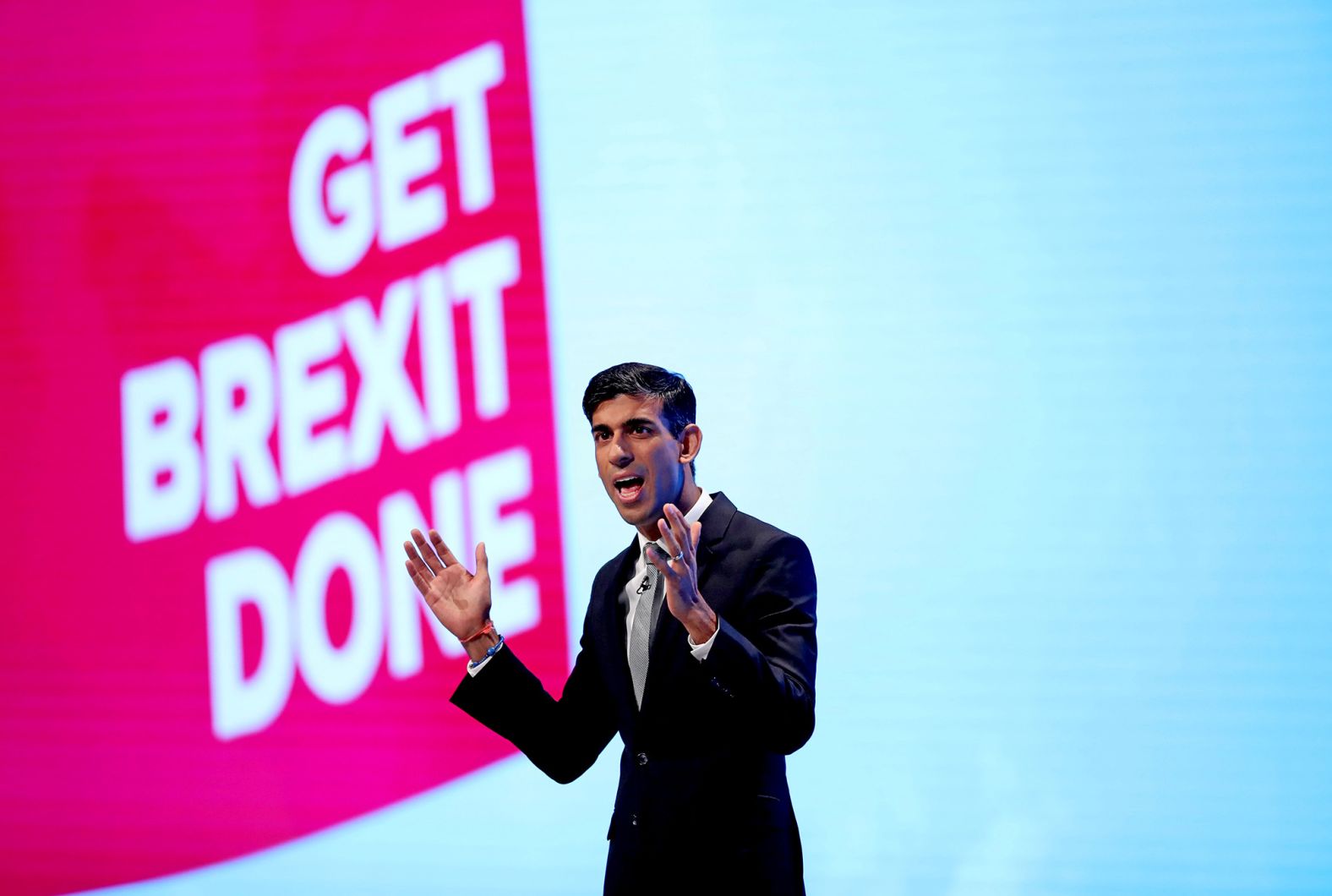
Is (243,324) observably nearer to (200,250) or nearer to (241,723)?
(200,250)

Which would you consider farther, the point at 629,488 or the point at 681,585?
the point at 629,488

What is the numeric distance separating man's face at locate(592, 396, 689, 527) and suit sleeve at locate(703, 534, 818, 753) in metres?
0.18

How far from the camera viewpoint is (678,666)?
5.59ft

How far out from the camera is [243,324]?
3297 mm

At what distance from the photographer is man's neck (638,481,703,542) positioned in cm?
179

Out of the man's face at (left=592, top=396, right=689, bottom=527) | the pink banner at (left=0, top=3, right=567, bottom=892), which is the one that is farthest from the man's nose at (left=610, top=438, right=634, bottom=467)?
the pink banner at (left=0, top=3, right=567, bottom=892)

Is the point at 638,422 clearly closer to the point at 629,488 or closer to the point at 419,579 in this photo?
the point at 629,488

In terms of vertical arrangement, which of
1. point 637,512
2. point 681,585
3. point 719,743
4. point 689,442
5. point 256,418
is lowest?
point 719,743

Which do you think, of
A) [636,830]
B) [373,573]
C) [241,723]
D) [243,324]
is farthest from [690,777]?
[243,324]

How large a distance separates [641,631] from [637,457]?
254 mm

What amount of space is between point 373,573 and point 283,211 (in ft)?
3.28

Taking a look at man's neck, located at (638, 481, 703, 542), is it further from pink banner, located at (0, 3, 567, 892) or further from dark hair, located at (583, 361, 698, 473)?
pink banner, located at (0, 3, 567, 892)

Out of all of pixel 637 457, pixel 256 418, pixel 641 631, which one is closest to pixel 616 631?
pixel 641 631

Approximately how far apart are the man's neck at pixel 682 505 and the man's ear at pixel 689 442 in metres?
0.04
